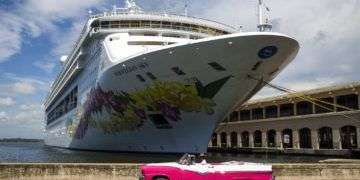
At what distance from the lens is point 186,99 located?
32750 millimetres

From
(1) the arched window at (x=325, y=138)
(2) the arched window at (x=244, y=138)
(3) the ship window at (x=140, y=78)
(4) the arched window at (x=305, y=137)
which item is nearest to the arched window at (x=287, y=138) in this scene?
(4) the arched window at (x=305, y=137)

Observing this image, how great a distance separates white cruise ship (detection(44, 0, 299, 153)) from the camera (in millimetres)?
29703

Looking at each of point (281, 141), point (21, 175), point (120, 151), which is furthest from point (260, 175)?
point (281, 141)

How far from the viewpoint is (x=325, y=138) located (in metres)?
64.4

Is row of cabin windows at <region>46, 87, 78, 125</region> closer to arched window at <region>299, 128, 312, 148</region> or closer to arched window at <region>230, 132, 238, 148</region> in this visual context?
arched window at <region>299, 128, 312, 148</region>

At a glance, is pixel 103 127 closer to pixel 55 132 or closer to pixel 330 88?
pixel 330 88

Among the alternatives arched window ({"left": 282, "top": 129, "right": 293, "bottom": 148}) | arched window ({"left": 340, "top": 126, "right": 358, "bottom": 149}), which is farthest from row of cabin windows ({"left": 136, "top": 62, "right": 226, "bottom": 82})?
arched window ({"left": 282, "top": 129, "right": 293, "bottom": 148})

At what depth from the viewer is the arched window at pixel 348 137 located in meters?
59.6

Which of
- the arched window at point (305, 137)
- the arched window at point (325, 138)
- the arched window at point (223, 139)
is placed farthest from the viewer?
the arched window at point (223, 139)

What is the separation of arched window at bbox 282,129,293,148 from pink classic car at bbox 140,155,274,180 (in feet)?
200

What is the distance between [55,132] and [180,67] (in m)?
54.0

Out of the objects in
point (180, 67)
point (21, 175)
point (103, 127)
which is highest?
point (180, 67)

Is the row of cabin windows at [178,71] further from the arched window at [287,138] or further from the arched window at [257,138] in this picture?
the arched window at [257,138]

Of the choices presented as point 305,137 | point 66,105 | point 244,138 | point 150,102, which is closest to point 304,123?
point 305,137
